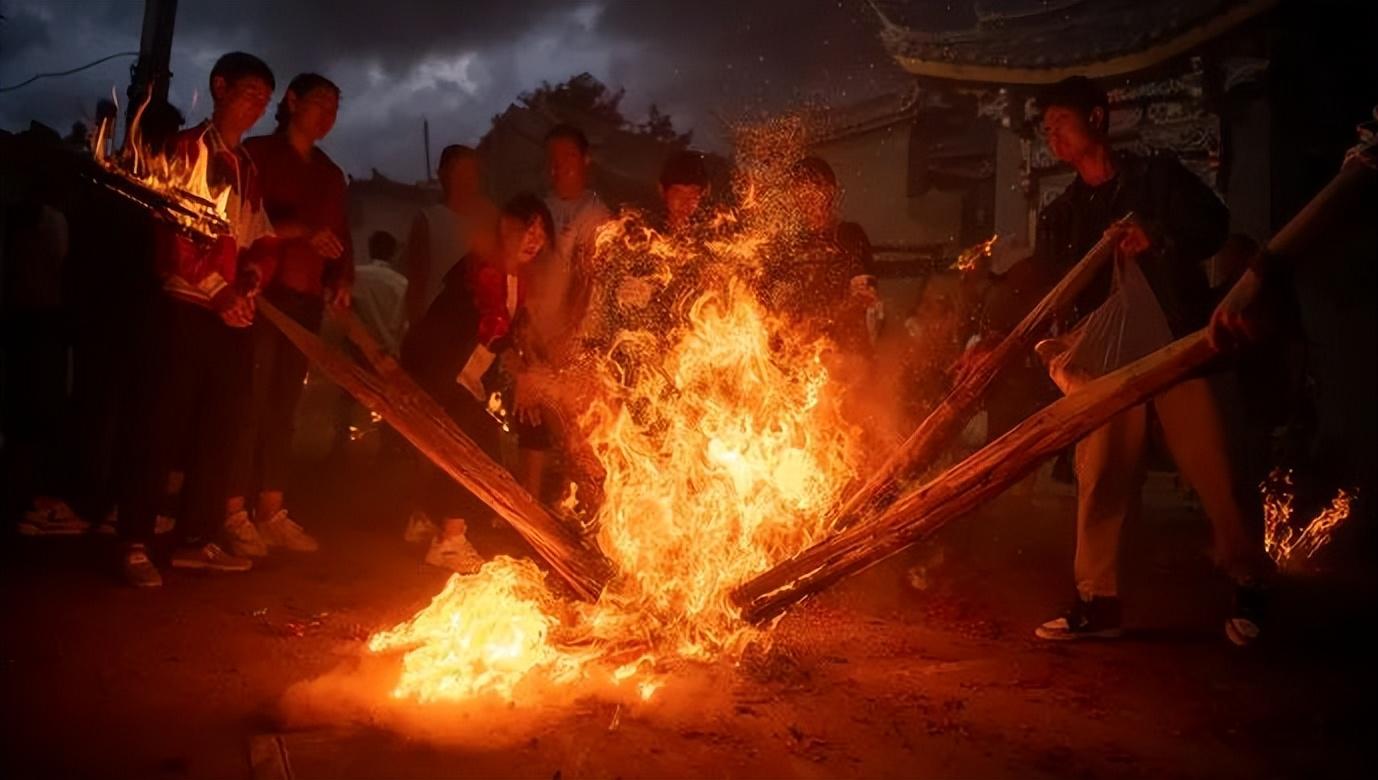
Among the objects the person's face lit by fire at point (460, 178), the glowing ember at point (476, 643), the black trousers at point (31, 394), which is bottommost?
the glowing ember at point (476, 643)

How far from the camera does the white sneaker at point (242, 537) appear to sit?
221 inches

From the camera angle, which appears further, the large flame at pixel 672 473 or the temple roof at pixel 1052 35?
the temple roof at pixel 1052 35

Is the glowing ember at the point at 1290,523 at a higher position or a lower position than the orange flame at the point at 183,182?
lower

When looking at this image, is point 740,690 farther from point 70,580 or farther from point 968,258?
point 968,258

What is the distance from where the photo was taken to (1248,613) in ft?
14.7

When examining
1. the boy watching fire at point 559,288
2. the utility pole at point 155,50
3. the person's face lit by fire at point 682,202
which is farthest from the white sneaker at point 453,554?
the utility pole at point 155,50

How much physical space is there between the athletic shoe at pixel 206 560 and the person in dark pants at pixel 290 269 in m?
0.28

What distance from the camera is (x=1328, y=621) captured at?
5027 mm

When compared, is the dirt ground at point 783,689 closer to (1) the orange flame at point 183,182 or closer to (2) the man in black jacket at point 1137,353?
(2) the man in black jacket at point 1137,353

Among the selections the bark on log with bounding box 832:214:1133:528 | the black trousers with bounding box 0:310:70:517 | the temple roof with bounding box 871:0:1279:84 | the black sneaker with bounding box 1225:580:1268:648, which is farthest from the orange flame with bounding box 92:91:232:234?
the temple roof with bounding box 871:0:1279:84

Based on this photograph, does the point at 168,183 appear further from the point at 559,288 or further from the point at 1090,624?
the point at 1090,624

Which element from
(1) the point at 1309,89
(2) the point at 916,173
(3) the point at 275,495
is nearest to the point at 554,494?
(3) the point at 275,495

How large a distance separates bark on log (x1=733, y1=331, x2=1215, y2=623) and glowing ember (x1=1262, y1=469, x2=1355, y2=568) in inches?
138

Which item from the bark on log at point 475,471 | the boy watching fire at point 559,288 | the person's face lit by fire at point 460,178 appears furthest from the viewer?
the person's face lit by fire at point 460,178
